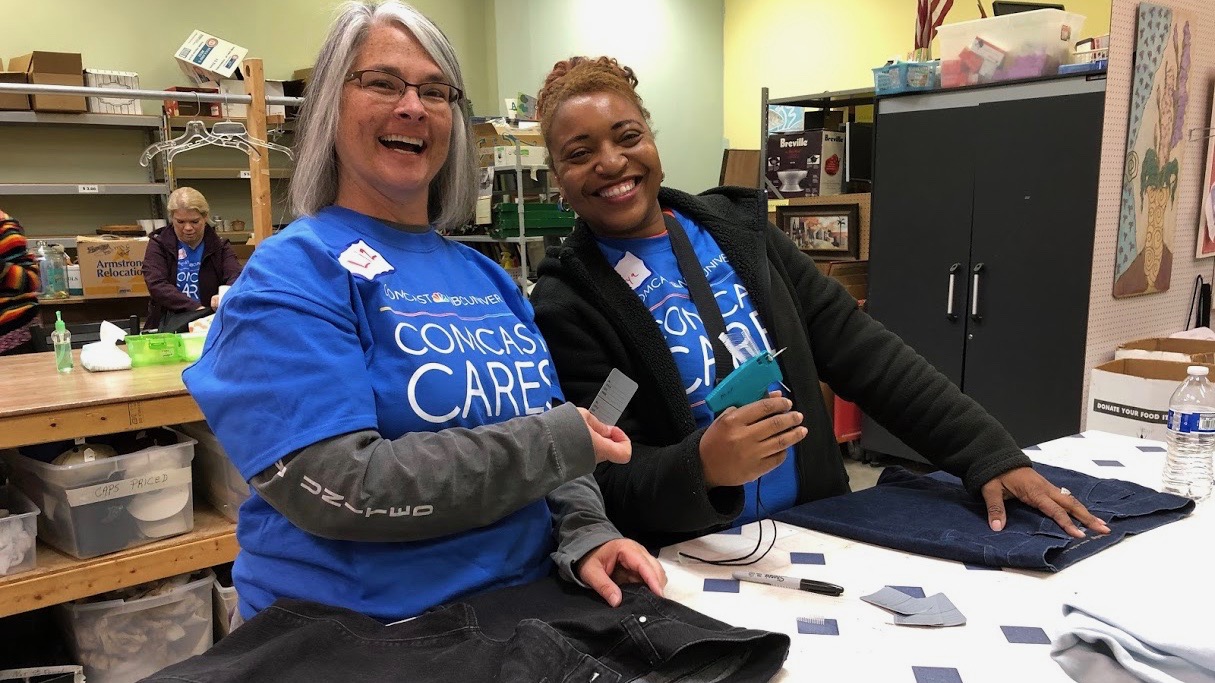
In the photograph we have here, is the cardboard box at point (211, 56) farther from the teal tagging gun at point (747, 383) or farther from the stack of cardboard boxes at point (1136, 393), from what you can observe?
the teal tagging gun at point (747, 383)

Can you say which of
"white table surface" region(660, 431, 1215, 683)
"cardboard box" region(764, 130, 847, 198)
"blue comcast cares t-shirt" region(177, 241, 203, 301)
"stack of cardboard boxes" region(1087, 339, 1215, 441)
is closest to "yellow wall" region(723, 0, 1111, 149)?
"cardboard box" region(764, 130, 847, 198)

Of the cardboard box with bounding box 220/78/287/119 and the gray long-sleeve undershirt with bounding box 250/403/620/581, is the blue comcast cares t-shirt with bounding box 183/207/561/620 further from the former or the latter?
the cardboard box with bounding box 220/78/287/119

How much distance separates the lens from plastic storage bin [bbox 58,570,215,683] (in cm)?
229

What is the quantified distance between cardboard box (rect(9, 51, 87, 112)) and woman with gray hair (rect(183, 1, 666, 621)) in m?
4.97

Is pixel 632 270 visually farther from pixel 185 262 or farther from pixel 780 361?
pixel 185 262

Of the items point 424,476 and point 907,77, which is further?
point 907,77

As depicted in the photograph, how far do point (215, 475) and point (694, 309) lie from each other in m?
1.87

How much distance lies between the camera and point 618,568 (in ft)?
3.59

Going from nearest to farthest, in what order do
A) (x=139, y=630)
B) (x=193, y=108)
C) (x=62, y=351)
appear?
(x=139, y=630), (x=62, y=351), (x=193, y=108)

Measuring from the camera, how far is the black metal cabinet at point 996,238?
359cm

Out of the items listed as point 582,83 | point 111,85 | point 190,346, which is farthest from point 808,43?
point 582,83

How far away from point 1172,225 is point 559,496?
133 inches

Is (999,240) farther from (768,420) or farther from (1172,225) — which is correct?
(768,420)

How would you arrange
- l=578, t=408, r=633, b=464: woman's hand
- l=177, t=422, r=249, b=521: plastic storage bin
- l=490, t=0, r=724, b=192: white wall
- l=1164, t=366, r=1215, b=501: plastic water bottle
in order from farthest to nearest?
l=490, t=0, r=724, b=192: white wall < l=177, t=422, r=249, b=521: plastic storage bin < l=1164, t=366, r=1215, b=501: plastic water bottle < l=578, t=408, r=633, b=464: woman's hand
